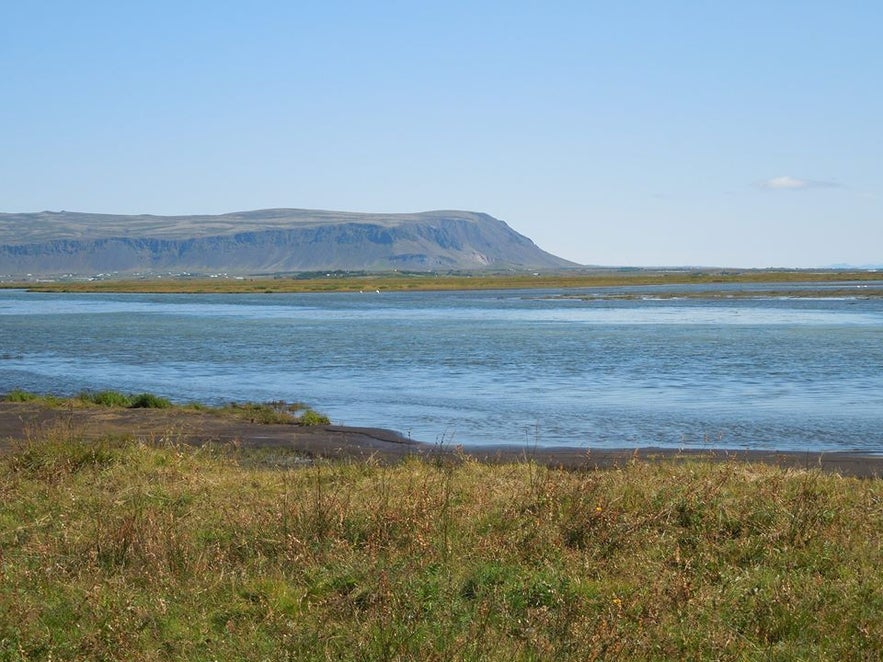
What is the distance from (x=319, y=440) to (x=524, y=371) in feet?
54.3

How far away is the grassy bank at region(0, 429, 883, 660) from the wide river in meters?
7.73

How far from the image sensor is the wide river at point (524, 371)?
22.5 metres

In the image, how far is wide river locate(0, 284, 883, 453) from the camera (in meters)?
22.5

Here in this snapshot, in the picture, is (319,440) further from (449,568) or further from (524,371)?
(524,371)

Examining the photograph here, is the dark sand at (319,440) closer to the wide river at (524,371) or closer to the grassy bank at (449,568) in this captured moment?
the wide river at (524,371)

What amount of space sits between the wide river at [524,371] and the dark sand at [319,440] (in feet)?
3.82

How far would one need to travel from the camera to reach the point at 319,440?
1998 cm

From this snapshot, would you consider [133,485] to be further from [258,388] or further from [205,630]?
[258,388]

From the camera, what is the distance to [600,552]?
8914 mm

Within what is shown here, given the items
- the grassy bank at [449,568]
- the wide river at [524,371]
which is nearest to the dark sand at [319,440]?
the wide river at [524,371]

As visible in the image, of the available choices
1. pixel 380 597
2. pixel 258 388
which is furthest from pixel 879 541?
pixel 258 388

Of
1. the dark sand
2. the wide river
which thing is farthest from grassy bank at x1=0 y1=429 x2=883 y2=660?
the wide river

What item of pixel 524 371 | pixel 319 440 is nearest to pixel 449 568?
pixel 319 440

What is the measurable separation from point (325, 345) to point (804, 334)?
79.9 feet
